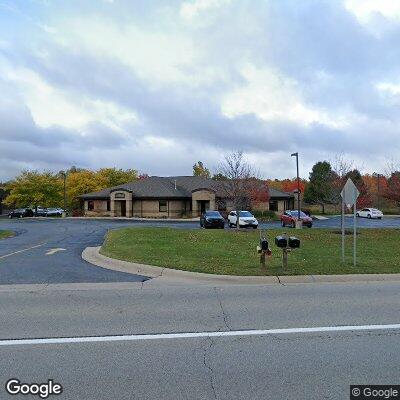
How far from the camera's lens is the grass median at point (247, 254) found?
1112 centimetres

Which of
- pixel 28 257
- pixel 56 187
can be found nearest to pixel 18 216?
pixel 56 187

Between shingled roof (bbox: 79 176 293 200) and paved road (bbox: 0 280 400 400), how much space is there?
1725 inches

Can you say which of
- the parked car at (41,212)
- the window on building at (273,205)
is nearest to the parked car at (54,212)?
the parked car at (41,212)

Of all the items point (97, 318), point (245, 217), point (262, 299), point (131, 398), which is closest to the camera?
point (131, 398)

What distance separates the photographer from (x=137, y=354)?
499 cm

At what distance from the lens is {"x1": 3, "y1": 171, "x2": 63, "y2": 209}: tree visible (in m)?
62.0

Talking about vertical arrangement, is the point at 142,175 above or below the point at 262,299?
above

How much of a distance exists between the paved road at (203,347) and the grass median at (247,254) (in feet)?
8.09

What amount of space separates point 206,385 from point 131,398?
77 cm

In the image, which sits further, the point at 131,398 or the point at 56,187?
the point at 56,187

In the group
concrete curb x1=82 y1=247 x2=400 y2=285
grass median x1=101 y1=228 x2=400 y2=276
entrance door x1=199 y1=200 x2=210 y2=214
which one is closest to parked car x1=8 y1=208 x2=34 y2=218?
entrance door x1=199 y1=200 x2=210 y2=214

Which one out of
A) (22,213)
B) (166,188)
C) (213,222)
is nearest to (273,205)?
(166,188)

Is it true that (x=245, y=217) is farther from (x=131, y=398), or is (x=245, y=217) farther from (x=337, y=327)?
(x=131, y=398)

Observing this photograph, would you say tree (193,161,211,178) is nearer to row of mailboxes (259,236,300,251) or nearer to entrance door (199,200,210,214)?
entrance door (199,200,210,214)
